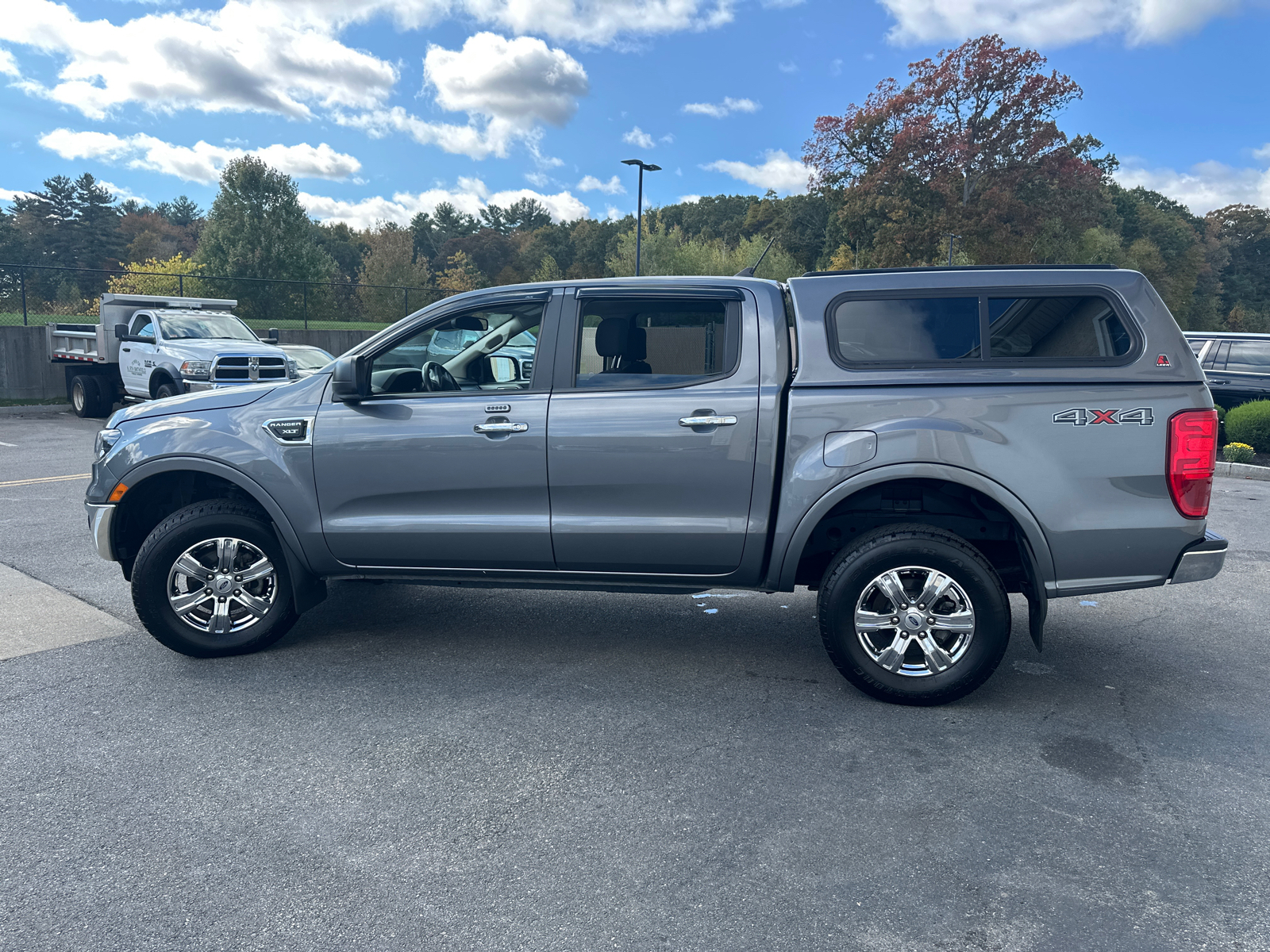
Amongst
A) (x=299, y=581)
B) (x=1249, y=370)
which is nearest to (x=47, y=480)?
(x=299, y=581)

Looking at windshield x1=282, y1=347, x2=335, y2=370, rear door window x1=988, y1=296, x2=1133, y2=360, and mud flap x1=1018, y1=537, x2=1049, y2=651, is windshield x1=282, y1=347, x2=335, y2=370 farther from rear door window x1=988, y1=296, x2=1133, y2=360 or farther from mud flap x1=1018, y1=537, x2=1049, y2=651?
mud flap x1=1018, y1=537, x2=1049, y2=651

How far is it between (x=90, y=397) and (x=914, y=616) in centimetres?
1780

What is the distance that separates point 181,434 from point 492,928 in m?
3.24

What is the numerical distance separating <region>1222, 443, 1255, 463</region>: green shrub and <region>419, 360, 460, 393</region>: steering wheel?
500 inches

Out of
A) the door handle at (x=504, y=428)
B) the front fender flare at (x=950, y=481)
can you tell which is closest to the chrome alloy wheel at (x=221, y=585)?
the door handle at (x=504, y=428)

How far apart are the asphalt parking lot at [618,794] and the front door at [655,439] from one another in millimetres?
692

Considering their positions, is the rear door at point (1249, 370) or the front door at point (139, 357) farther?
the front door at point (139, 357)

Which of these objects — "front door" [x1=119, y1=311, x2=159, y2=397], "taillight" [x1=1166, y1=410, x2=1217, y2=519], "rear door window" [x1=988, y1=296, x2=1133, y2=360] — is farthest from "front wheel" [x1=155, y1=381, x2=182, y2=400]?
"taillight" [x1=1166, y1=410, x2=1217, y2=519]

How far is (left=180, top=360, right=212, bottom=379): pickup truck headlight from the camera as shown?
48.7 feet

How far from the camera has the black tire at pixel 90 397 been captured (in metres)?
17.3

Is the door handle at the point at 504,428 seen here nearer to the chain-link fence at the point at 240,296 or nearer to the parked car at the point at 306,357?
the parked car at the point at 306,357

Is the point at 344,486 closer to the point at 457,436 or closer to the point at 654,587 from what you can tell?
the point at 457,436

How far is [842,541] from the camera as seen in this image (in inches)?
181

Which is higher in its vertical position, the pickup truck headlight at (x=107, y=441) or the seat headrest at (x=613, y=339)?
the seat headrest at (x=613, y=339)
